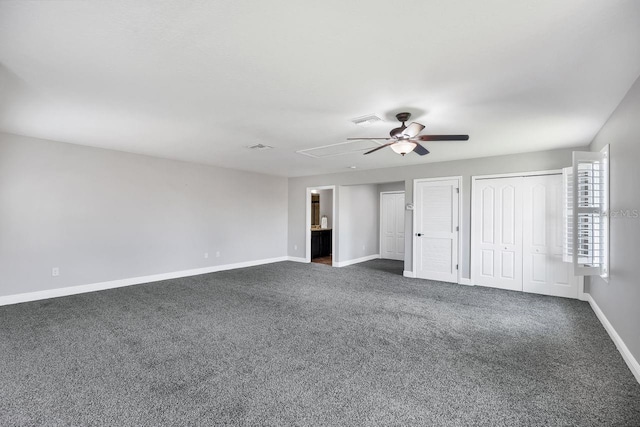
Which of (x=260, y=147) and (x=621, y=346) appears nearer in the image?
(x=621, y=346)

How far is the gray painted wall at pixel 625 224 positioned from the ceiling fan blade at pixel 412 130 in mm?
1743

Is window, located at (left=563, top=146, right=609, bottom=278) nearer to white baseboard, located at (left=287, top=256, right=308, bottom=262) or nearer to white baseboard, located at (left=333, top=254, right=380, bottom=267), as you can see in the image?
white baseboard, located at (left=333, top=254, right=380, bottom=267)

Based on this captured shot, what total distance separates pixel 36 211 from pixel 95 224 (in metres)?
0.77

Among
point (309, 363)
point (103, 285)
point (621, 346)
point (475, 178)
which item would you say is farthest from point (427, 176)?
point (103, 285)

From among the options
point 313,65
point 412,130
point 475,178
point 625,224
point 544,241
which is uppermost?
point 313,65

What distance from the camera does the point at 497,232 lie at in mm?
5520

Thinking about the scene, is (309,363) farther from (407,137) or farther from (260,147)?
(260,147)

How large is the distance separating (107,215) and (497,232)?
22.6 feet

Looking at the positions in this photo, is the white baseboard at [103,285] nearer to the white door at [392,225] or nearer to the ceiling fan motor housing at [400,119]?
the white door at [392,225]

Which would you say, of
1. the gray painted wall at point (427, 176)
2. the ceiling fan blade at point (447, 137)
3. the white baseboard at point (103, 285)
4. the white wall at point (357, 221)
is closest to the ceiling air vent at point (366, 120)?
the ceiling fan blade at point (447, 137)

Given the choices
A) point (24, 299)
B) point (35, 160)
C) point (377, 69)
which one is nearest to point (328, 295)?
point (377, 69)

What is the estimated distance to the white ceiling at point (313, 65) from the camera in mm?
1812

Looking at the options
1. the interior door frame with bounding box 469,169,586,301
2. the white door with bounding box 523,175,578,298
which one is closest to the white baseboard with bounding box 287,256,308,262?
the interior door frame with bounding box 469,169,586,301

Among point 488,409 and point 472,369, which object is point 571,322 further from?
point 488,409
